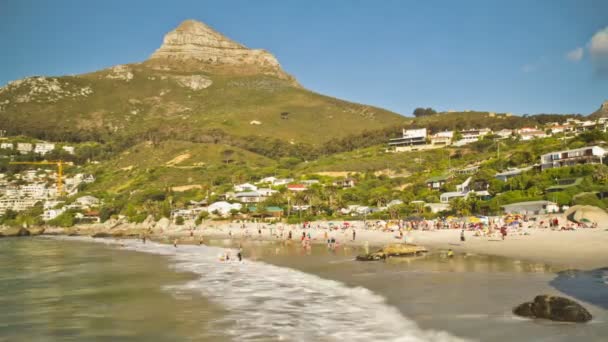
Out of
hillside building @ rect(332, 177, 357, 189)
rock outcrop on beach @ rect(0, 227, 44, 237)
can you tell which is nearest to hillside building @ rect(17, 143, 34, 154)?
rock outcrop on beach @ rect(0, 227, 44, 237)

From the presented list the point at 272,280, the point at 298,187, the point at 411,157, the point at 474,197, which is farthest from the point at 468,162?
the point at 272,280

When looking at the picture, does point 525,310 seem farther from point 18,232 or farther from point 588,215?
point 18,232

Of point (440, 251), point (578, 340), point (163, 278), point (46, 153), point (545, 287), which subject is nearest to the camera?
point (578, 340)

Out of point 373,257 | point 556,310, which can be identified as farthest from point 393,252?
point 556,310

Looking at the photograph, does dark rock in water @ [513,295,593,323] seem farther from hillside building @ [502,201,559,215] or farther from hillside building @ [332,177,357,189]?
hillside building @ [332,177,357,189]

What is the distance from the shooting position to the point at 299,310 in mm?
Answer: 16922

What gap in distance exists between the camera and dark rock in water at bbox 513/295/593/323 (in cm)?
1274

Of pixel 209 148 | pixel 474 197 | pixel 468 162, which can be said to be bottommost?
pixel 474 197

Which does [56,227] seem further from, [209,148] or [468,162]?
[468,162]

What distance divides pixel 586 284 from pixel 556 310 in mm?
5483

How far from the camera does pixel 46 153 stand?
176 meters

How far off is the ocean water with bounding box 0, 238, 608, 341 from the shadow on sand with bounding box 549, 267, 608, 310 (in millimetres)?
521

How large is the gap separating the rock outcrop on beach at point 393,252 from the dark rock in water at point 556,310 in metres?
15.8

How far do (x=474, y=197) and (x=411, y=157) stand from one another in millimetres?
58782
